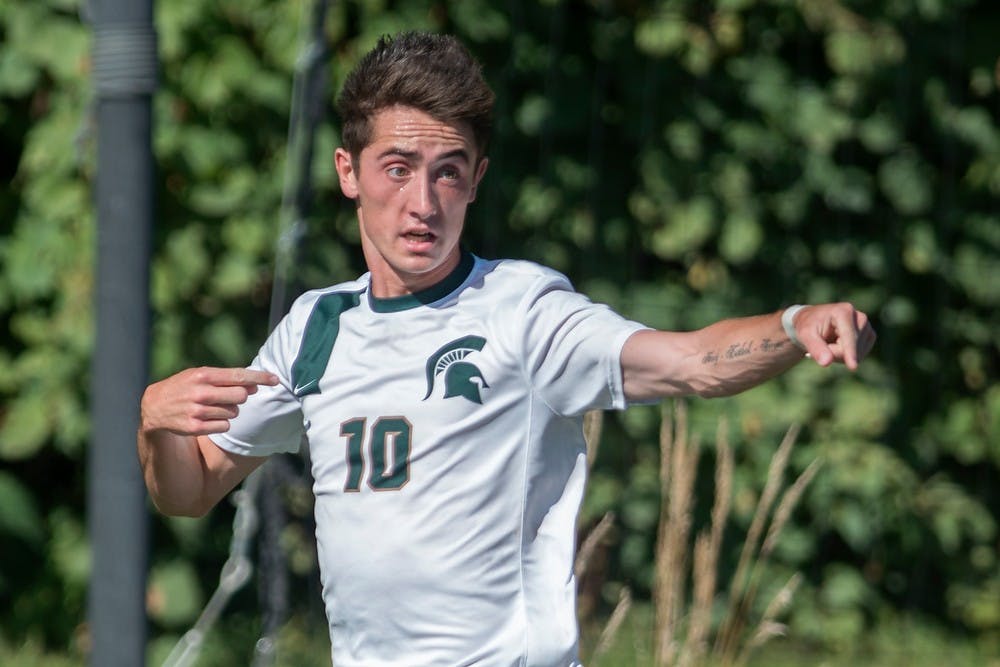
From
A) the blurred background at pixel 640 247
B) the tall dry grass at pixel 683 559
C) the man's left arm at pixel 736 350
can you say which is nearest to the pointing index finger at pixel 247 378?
the man's left arm at pixel 736 350

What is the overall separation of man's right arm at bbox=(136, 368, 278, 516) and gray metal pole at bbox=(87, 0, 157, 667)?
0.97 feet

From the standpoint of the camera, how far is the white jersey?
7.25ft

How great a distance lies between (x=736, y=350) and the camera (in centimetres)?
210

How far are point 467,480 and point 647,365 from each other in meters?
0.30

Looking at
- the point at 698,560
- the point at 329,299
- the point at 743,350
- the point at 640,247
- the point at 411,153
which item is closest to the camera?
the point at 743,350

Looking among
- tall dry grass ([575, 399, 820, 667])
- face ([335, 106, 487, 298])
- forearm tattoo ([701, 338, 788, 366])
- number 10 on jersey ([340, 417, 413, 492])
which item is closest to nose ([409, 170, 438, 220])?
face ([335, 106, 487, 298])

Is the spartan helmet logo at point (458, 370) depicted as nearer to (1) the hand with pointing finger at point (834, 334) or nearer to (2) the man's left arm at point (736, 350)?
(2) the man's left arm at point (736, 350)

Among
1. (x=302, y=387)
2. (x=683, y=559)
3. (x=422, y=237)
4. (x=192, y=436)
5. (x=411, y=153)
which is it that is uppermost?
(x=411, y=153)

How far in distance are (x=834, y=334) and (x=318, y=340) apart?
80 cm

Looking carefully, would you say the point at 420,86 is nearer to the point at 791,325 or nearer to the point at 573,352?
the point at 573,352

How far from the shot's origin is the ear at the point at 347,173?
2.46 m

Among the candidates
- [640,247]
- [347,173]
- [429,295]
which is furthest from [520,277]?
[640,247]

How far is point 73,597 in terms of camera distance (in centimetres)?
446

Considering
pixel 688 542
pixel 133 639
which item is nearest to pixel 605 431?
pixel 688 542
